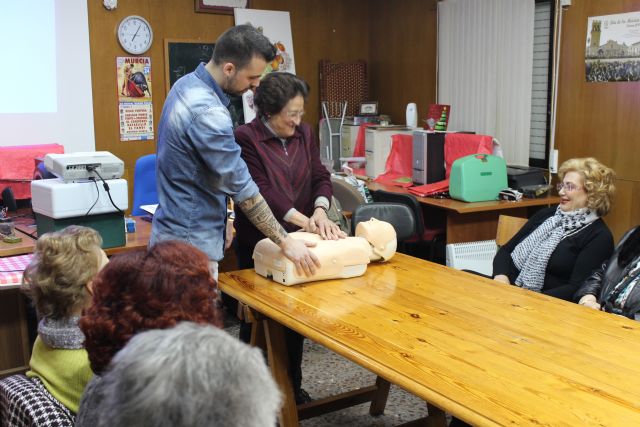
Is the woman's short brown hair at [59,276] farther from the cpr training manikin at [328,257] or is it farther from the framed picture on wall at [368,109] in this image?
the framed picture on wall at [368,109]

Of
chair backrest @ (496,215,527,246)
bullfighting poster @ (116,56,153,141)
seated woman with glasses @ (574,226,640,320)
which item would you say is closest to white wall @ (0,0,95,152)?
bullfighting poster @ (116,56,153,141)

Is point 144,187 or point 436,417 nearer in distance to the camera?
point 436,417

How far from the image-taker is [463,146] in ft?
16.7

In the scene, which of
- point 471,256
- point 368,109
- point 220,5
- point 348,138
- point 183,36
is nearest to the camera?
point 471,256

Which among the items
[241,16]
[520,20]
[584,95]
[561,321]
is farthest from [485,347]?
[241,16]

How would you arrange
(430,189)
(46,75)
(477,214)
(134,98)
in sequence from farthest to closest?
1. (134,98)
2. (46,75)
3. (430,189)
4. (477,214)

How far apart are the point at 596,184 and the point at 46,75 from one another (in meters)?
→ 3.83

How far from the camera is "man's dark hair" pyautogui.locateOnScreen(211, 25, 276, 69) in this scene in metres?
2.38

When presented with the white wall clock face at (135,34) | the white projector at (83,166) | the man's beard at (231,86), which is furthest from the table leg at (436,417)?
the white wall clock face at (135,34)

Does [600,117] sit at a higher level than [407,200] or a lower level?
higher

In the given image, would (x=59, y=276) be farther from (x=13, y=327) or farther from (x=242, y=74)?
(x=13, y=327)

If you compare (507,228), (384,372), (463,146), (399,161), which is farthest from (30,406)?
(399,161)

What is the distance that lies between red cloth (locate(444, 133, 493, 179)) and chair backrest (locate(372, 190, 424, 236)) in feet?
2.17

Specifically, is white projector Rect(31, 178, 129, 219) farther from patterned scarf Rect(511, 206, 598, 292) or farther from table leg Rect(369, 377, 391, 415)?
patterned scarf Rect(511, 206, 598, 292)
